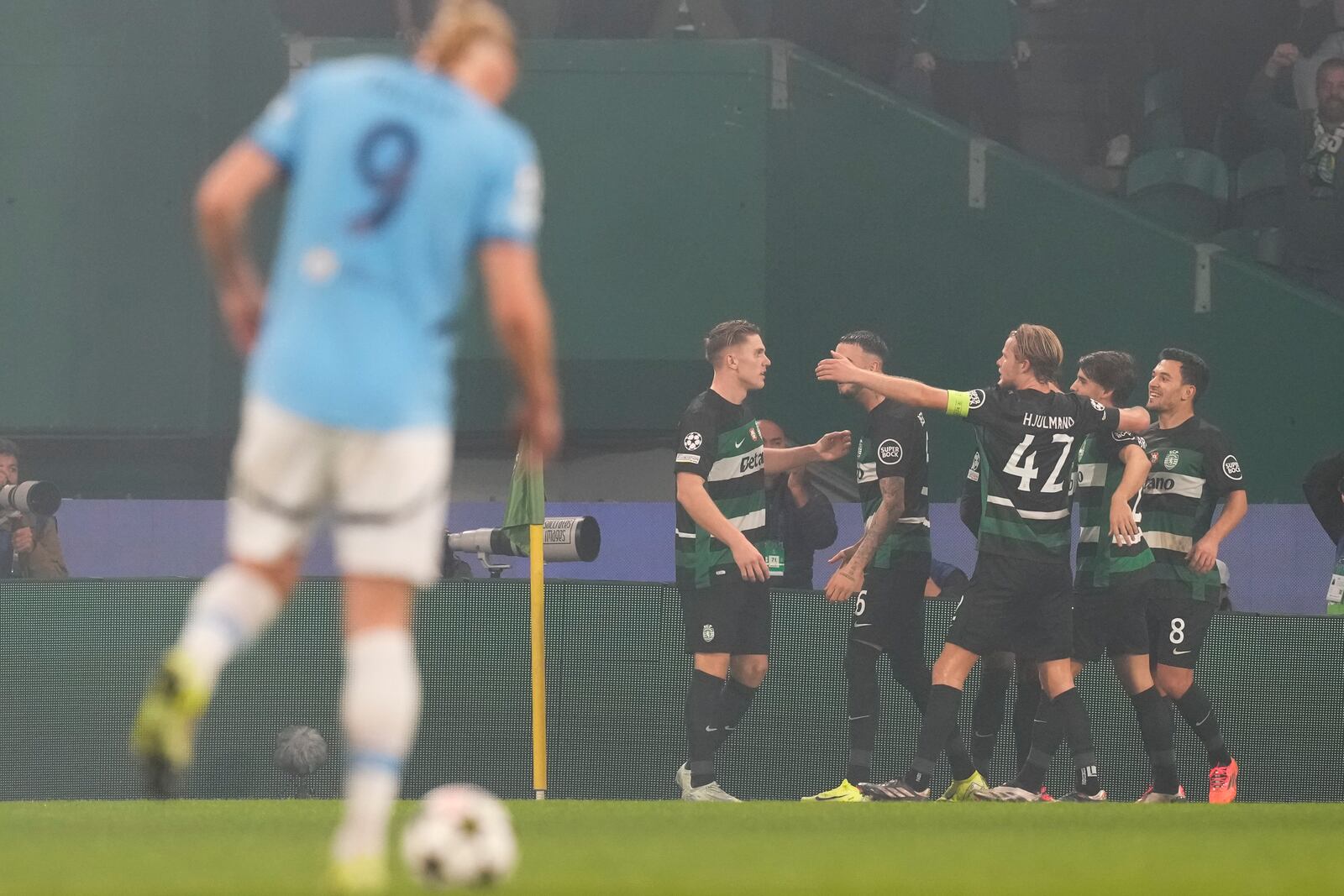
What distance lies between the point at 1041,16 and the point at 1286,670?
21.8 feet

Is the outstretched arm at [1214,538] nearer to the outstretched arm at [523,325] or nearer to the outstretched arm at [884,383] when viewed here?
the outstretched arm at [884,383]

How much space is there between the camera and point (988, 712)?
9.44 metres

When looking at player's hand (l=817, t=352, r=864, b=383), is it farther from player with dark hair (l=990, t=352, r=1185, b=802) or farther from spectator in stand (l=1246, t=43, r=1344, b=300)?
spectator in stand (l=1246, t=43, r=1344, b=300)

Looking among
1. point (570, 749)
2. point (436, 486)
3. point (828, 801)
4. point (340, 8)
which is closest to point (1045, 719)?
point (828, 801)

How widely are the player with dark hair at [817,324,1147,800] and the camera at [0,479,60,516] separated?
4380 millimetres

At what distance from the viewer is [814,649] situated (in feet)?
31.8

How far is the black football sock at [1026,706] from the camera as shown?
9414 mm

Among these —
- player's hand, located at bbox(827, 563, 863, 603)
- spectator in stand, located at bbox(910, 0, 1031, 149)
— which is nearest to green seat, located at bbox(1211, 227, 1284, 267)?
spectator in stand, located at bbox(910, 0, 1031, 149)

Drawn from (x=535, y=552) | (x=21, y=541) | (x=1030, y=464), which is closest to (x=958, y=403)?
(x=1030, y=464)

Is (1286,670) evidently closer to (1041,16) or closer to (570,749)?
(570,749)

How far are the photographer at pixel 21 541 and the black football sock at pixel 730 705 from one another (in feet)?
13.3

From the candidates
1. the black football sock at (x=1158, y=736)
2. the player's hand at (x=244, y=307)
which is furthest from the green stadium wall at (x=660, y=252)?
the player's hand at (x=244, y=307)

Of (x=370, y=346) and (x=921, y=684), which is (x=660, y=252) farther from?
(x=370, y=346)

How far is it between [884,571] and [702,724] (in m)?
1.05
